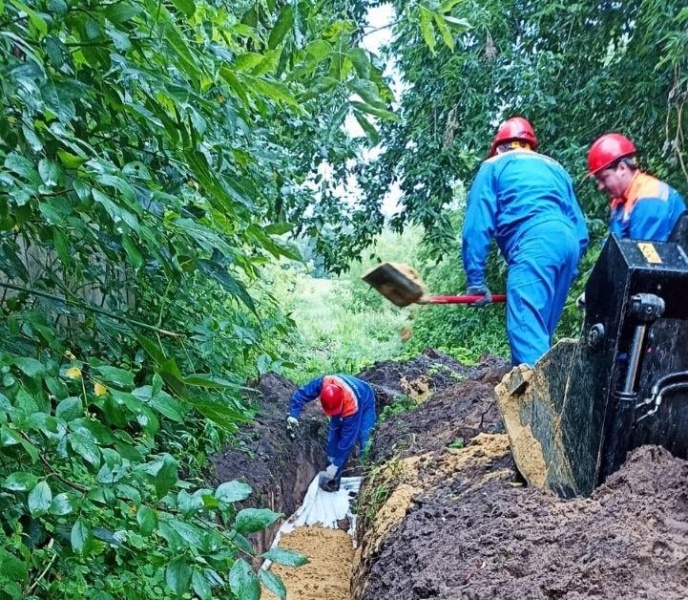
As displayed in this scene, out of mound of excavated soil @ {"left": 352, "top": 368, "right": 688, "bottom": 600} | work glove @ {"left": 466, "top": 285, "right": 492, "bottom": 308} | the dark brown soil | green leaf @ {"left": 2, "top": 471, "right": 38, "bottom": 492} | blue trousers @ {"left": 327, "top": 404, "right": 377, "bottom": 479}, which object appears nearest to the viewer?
green leaf @ {"left": 2, "top": 471, "right": 38, "bottom": 492}

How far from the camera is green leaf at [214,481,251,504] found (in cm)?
146

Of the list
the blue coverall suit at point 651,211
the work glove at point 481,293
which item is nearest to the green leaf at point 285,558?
the blue coverall suit at point 651,211

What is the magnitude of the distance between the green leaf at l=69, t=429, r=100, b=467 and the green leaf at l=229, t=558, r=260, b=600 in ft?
1.20

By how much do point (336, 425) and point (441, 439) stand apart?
222cm

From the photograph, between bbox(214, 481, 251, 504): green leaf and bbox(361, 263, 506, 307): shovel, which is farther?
bbox(361, 263, 506, 307): shovel

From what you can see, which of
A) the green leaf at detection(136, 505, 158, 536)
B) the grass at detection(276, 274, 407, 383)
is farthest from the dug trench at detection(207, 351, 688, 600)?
the grass at detection(276, 274, 407, 383)

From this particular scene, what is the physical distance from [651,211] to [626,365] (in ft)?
4.83

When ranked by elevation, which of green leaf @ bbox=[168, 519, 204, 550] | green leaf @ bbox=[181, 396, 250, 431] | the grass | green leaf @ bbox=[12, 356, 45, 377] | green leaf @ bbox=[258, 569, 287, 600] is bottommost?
the grass

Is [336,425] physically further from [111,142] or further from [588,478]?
[111,142]

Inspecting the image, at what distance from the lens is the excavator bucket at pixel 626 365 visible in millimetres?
2242

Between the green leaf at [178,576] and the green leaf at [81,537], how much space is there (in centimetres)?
22

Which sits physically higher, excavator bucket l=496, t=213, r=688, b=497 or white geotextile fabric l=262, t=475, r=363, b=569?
excavator bucket l=496, t=213, r=688, b=497

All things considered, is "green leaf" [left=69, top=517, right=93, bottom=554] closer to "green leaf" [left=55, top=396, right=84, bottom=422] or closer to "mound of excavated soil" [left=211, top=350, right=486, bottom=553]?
"green leaf" [left=55, top=396, right=84, bottom=422]

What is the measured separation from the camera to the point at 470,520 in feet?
9.52
